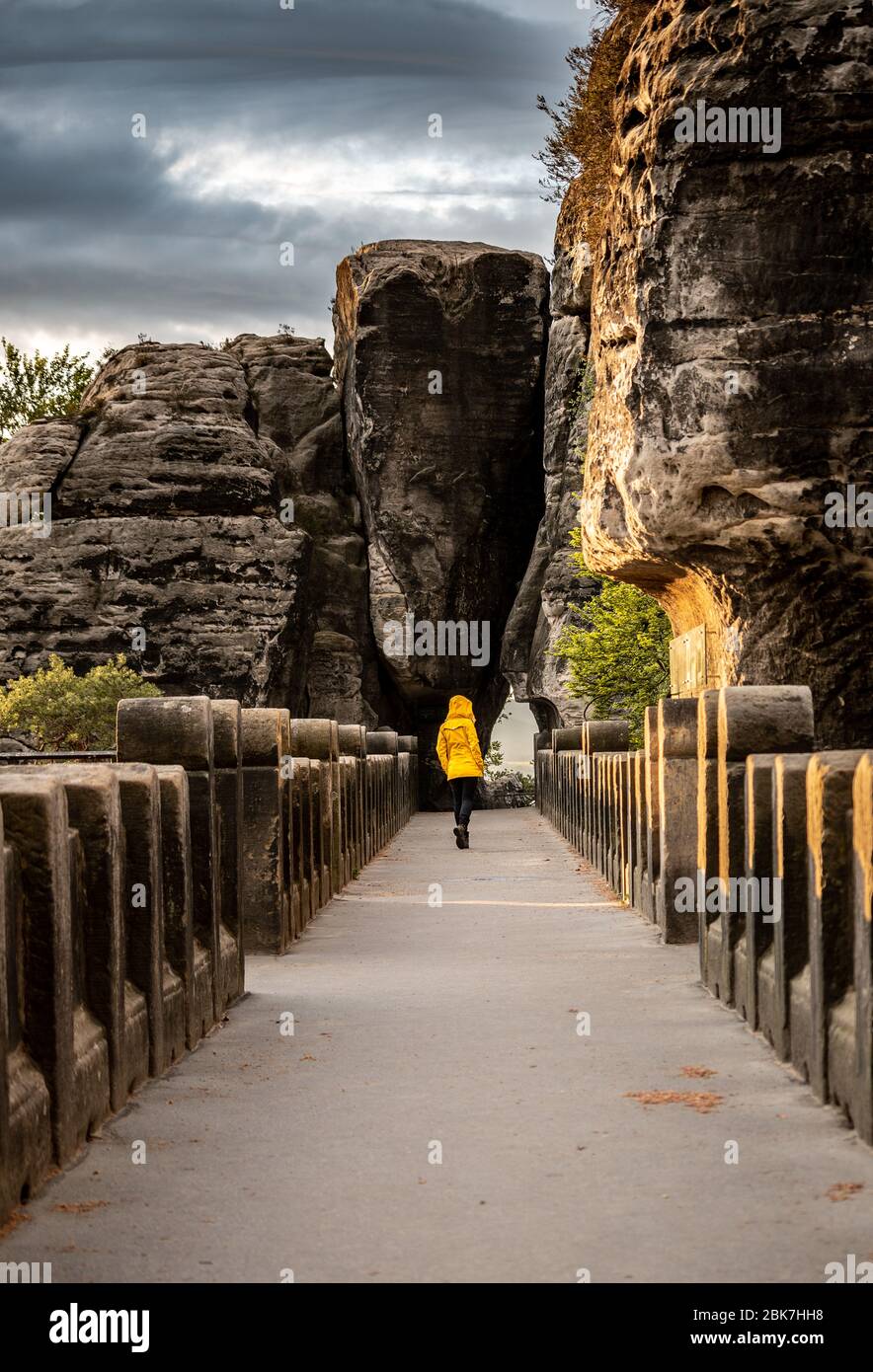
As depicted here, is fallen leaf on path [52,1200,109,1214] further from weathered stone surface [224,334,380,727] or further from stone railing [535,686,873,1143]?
weathered stone surface [224,334,380,727]

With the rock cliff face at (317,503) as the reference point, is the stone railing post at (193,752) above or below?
below

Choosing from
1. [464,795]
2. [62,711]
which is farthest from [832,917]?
[62,711]

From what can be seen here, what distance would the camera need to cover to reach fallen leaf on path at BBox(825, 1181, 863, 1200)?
3643 mm

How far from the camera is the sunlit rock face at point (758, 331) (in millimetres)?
13297

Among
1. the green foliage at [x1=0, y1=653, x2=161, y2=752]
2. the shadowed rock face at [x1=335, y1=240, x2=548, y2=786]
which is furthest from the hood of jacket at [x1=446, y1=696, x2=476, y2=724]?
the shadowed rock face at [x1=335, y1=240, x2=548, y2=786]

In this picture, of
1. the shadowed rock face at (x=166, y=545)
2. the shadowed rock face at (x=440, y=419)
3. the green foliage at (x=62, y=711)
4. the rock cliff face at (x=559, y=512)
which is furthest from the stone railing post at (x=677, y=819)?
the shadowed rock face at (x=440, y=419)

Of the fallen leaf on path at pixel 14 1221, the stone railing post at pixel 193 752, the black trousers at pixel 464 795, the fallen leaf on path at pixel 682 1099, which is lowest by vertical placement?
the black trousers at pixel 464 795

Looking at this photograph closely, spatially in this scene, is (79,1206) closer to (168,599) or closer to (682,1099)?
(682,1099)

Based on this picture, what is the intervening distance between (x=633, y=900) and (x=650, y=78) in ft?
25.1

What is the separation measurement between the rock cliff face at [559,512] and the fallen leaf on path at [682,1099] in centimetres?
2732

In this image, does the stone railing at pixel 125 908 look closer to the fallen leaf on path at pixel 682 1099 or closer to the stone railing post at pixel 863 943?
the fallen leaf on path at pixel 682 1099

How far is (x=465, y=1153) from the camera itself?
4180 millimetres

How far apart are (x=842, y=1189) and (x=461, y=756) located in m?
14.8

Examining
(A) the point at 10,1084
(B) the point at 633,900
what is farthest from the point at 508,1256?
(B) the point at 633,900
